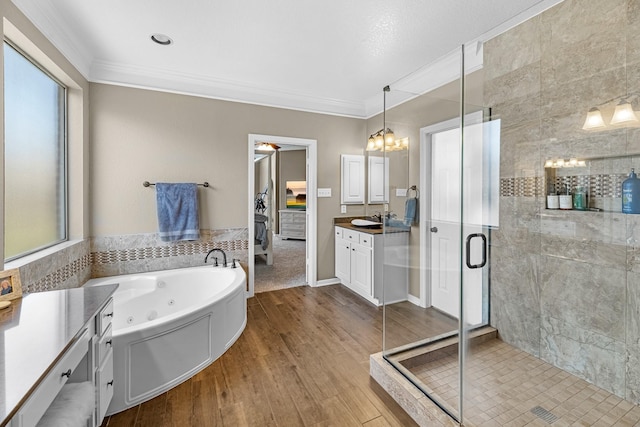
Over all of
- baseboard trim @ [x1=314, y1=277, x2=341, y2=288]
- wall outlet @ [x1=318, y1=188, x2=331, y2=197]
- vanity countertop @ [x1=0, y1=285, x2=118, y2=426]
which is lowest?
baseboard trim @ [x1=314, y1=277, x2=341, y2=288]

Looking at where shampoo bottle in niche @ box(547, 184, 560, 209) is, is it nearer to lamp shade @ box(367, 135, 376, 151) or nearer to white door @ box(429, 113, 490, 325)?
white door @ box(429, 113, 490, 325)

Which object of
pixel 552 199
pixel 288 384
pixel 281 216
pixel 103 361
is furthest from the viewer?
pixel 281 216

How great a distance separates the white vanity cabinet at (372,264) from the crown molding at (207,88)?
66.8 inches

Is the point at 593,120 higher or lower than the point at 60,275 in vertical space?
higher

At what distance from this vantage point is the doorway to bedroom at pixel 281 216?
12.6ft

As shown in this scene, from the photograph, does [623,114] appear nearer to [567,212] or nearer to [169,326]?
[567,212]

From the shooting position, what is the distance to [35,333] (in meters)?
1.14

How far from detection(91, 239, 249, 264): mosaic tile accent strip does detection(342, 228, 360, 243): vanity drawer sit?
127 centimetres

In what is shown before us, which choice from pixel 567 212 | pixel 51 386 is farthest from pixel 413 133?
pixel 51 386

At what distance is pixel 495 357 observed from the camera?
7.66 ft

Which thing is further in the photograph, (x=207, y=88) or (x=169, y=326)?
(x=207, y=88)

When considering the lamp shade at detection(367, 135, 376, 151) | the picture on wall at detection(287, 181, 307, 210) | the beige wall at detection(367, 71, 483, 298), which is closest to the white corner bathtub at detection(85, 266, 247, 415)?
the beige wall at detection(367, 71, 483, 298)

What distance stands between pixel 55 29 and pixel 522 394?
4.12m

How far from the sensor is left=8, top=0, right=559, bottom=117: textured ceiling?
2084 millimetres
